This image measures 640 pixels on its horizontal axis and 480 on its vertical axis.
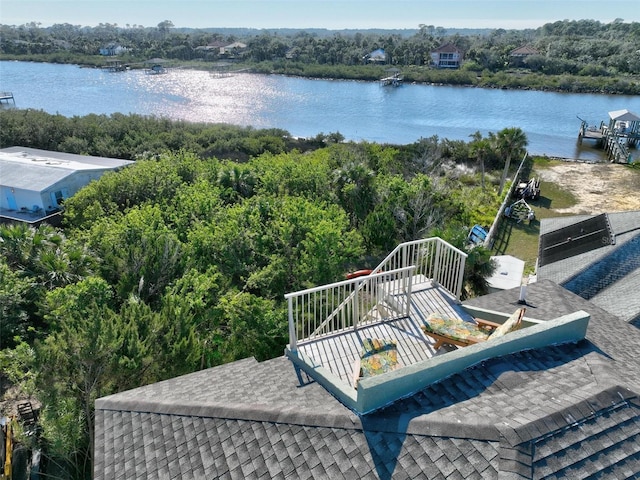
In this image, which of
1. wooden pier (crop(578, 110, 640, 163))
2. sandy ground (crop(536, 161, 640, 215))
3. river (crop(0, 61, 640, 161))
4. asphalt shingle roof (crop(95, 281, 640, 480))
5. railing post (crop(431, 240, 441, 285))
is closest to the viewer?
asphalt shingle roof (crop(95, 281, 640, 480))

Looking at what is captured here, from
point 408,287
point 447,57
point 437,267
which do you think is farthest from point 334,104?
point 408,287

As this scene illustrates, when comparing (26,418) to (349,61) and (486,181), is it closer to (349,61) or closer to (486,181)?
(486,181)

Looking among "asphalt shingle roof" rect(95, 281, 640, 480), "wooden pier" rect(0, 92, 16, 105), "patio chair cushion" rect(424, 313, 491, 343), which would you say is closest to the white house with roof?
"asphalt shingle roof" rect(95, 281, 640, 480)

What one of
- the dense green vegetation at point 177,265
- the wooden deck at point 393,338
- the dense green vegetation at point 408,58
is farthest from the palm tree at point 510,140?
the dense green vegetation at point 408,58

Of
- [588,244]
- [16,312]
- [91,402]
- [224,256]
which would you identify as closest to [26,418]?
[16,312]

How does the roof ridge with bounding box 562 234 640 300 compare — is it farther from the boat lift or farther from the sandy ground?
the sandy ground

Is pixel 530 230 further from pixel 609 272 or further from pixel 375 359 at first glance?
pixel 375 359
